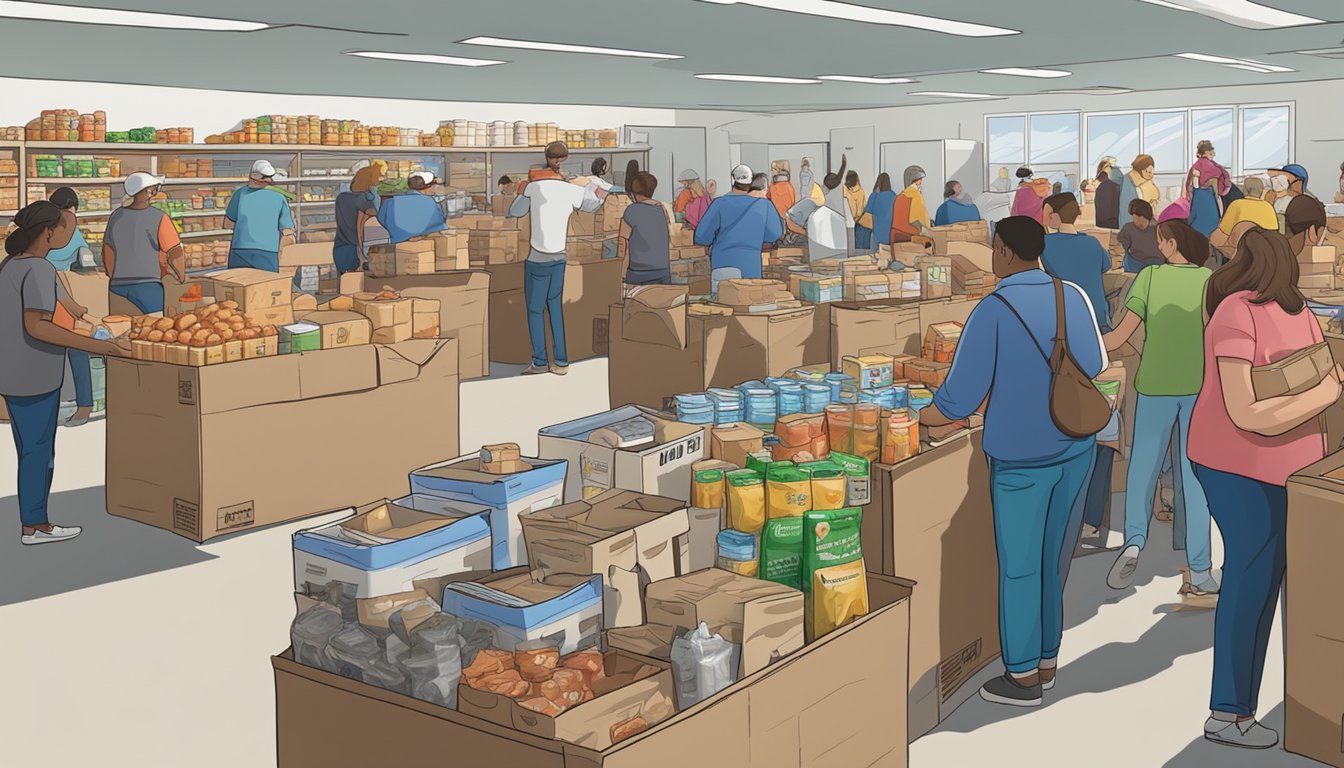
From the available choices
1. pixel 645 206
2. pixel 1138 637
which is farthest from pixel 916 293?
pixel 1138 637

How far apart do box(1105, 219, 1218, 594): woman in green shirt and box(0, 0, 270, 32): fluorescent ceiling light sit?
5.51 m

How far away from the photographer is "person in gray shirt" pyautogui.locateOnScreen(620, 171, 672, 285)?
9.01m

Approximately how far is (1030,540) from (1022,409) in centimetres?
39

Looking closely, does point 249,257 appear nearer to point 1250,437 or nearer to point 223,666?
point 223,666

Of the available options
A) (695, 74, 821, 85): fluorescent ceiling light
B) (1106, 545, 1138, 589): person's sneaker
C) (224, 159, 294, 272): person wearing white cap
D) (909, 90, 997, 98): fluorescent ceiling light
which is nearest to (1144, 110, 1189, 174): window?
(909, 90, 997, 98): fluorescent ceiling light

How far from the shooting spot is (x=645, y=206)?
9.03 meters

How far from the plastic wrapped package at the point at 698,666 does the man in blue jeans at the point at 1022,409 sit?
1520 millimetres

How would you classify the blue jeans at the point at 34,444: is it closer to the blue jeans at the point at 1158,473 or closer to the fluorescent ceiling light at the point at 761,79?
the blue jeans at the point at 1158,473

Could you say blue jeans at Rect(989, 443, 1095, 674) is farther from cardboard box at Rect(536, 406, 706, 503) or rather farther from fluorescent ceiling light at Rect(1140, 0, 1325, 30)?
fluorescent ceiling light at Rect(1140, 0, 1325, 30)

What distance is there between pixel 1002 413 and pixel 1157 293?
1348 millimetres

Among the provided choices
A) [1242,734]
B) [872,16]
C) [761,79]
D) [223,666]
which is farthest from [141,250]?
[761,79]

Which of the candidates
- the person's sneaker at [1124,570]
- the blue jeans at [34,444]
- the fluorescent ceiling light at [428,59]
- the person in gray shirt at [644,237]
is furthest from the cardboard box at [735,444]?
the fluorescent ceiling light at [428,59]

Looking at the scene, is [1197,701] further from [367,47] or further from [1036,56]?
[1036,56]

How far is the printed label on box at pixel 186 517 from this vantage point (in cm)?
521
